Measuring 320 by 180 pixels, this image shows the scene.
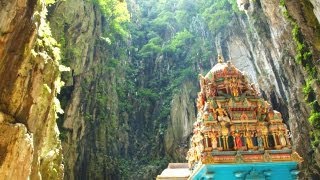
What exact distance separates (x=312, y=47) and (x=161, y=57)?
19334mm

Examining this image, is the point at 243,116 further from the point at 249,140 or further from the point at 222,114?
the point at 249,140

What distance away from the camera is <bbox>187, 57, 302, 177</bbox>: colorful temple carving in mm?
13078

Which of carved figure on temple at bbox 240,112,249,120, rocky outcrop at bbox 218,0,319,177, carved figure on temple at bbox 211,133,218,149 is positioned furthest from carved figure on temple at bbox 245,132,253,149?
rocky outcrop at bbox 218,0,319,177

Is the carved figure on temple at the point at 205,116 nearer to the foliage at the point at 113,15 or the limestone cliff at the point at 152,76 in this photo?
the limestone cliff at the point at 152,76

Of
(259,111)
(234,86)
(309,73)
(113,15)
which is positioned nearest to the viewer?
(259,111)

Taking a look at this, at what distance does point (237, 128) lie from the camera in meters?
13.6

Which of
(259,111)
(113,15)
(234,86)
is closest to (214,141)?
(259,111)

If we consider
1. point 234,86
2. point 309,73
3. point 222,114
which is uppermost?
point 309,73

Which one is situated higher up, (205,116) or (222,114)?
(222,114)

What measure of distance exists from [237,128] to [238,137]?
0.34m

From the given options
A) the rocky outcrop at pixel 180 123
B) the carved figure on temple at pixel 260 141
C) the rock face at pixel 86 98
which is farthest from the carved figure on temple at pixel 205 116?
the rocky outcrop at pixel 180 123

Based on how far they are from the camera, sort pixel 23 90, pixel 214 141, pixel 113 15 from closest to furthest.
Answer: pixel 23 90
pixel 214 141
pixel 113 15

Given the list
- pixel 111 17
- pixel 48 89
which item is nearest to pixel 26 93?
pixel 48 89

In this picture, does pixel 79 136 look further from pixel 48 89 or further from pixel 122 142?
pixel 48 89
